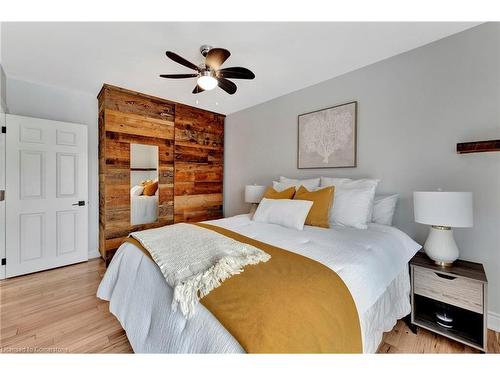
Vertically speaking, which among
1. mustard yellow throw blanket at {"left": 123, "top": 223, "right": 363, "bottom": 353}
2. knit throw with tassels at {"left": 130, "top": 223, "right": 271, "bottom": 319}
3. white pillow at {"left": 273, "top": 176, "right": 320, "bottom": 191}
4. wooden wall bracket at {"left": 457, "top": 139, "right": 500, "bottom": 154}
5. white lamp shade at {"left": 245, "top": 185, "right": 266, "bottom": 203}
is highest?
wooden wall bracket at {"left": 457, "top": 139, "right": 500, "bottom": 154}

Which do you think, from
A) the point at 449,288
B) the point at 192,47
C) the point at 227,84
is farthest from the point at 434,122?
the point at 192,47

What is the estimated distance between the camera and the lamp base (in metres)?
1.62

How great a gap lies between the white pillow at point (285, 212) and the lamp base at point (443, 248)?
95 centimetres

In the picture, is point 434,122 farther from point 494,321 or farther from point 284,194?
point 494,321

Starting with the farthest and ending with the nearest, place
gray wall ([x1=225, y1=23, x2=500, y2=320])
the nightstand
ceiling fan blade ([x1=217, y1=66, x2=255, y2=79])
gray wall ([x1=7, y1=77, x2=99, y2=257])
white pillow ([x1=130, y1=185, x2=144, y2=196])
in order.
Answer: white pillow ([x1=130, y1=185, x2=144, y2=196]) < gray wall ([x1=7, y1=77, x2=99, y2=257]) < ceiling fan blade ([x1=217, y1=66, x2=255, y2=79]) < gray wall ([x1=225, y1=23, x2=500, y2=320]) < the nightstand

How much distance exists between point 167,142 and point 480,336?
3886 millimetres

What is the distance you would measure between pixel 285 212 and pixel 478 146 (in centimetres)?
153

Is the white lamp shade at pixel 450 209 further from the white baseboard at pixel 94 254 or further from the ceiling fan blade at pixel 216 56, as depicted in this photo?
the white baseboard at pixel 94 254

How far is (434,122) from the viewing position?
196 cm

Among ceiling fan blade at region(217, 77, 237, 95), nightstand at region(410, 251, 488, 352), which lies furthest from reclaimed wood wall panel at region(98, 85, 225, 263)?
nightstand at region(410, 251, 488, 352)

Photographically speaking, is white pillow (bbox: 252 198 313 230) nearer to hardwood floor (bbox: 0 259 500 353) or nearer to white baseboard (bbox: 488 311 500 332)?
hardwood floor (bbox: 0 259 500 353)

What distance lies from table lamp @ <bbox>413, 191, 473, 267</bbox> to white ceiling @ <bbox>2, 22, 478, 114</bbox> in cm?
139
